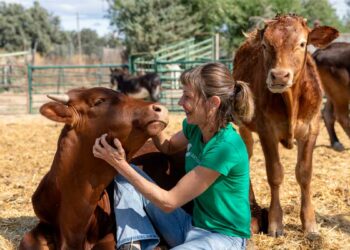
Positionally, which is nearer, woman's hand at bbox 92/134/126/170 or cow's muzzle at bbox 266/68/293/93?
woman's hand at bbox 92/134/126/170

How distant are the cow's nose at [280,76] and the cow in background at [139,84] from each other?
13.1m

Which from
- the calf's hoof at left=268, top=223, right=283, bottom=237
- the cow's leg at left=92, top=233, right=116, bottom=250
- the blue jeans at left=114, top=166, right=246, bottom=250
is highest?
the blue jeans at left=114, top=166, right=246, bottom=250

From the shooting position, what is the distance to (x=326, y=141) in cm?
954

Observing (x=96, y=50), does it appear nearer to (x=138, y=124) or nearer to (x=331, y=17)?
(x=331, y=17)

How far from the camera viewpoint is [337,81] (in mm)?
8641

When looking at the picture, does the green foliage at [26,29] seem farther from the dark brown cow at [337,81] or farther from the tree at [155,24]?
the dark brown cow at [337,81]

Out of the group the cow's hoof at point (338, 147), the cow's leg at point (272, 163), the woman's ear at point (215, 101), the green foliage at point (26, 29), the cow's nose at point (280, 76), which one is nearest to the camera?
the woman's ear at point (215, 101)

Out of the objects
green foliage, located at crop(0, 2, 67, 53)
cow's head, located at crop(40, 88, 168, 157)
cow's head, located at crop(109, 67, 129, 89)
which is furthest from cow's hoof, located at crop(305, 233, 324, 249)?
green foliage, located at crop(0, 2, 67, 53)

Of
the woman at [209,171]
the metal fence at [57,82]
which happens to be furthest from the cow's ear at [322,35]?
the metal fence at [57,82]

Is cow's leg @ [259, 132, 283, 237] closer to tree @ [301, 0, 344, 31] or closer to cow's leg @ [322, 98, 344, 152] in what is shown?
cow's leg @ [322, 98, 344, 152]

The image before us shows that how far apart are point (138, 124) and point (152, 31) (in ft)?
97.6

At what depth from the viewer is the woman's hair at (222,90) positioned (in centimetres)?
292

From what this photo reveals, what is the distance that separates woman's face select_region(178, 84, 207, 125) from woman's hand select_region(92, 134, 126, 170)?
456 mm

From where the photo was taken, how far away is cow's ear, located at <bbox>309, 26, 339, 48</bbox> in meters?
4.50
